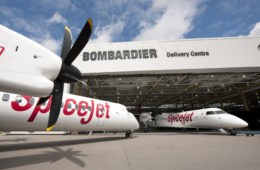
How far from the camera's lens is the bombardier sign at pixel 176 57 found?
17.3 metres

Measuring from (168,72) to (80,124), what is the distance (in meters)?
13.2

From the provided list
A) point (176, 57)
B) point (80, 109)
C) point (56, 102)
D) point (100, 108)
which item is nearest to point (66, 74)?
point (56, 102)

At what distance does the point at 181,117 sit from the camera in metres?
22.2

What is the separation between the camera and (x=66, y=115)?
26.5 feet

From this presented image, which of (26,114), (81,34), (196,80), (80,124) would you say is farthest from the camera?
(196,80)

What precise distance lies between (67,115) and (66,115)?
0.20 ft

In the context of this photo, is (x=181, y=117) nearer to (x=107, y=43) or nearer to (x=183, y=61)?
(x=183, y=61)

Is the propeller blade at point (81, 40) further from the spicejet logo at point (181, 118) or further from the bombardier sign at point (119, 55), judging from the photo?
the spicejet logo at point (181, 118)

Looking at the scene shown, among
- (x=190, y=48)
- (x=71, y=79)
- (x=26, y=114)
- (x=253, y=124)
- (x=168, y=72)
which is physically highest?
(x=190, y=48)

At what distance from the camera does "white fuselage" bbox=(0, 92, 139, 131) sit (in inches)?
247

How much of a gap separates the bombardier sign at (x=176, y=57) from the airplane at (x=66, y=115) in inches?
281

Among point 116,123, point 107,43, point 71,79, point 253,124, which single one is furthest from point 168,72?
point 253,124

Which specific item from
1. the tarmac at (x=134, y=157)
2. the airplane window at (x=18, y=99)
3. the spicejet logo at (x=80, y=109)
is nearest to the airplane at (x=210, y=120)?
the tarmac at (x=134, y=157)

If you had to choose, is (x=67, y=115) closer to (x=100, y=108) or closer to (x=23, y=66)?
(x=100, y=108)
